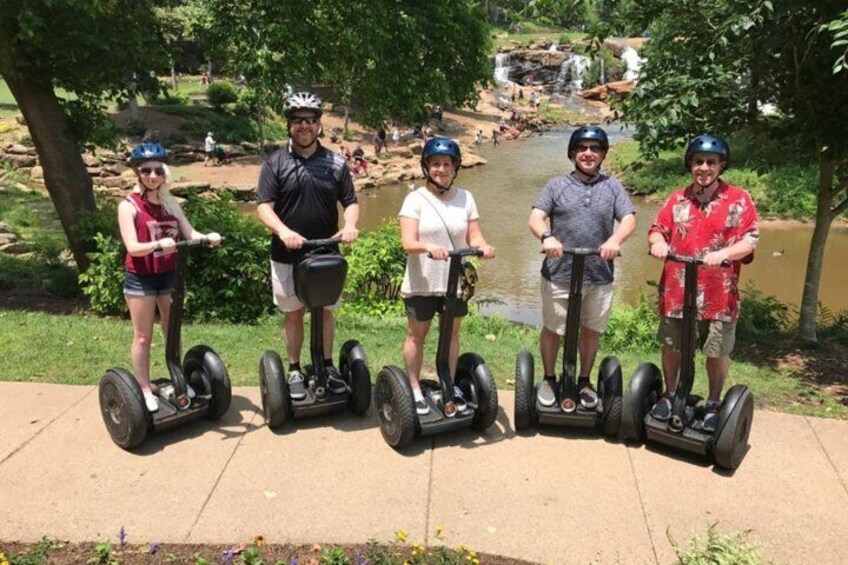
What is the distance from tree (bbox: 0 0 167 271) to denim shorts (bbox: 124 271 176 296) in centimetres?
425

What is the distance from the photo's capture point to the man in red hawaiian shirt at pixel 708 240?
402cm

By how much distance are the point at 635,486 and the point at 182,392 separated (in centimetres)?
288

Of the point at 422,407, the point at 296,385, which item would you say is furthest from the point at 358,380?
the point at 422,407

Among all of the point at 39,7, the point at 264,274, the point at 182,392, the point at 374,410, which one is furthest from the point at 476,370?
the point at 39,7

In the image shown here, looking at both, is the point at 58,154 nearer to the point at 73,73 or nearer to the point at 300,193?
the point at 73,73

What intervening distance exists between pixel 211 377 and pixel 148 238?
1.00 metres

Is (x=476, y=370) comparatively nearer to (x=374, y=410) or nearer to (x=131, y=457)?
(x=374, y=410)

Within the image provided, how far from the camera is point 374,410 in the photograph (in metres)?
4.91

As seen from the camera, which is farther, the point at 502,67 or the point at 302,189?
the point at 502,67

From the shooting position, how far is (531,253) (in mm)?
16375

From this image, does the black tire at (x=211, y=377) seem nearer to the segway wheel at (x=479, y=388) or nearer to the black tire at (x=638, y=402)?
the segway wheel at (x=479, y=388)

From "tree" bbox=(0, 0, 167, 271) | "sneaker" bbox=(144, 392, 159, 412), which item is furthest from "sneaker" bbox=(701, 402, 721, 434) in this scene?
"tree" bbox=(0, 0, 167, 271)

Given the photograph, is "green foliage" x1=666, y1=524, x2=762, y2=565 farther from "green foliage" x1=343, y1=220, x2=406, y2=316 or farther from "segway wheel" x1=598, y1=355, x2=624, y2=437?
"green foliage" x1=343, y1=220, x2=406, y2=316

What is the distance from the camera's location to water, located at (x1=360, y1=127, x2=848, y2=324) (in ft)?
43.3
